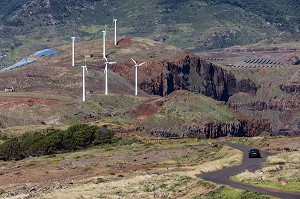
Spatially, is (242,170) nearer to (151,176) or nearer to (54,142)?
(151,176)

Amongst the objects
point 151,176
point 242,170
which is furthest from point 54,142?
point 151,176

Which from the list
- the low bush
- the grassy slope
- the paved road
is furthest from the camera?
the low bush

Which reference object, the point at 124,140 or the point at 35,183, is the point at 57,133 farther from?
the point at 35,183

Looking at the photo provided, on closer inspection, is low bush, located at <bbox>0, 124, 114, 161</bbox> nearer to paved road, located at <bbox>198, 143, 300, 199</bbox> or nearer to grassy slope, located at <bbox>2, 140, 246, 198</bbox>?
grassy slope, located at <bbox>2, 140, 246, 198</bbox>

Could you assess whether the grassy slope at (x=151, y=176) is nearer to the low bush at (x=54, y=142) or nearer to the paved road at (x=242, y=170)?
the paved road at (x=242, y=170)

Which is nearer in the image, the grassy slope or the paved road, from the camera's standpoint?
the paved road

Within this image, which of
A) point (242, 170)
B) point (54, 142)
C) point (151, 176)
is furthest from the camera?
point (54, 142)

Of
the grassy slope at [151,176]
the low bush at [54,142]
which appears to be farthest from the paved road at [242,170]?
the low bush at [54,142]

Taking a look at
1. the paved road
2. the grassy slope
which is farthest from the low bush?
the paved road
